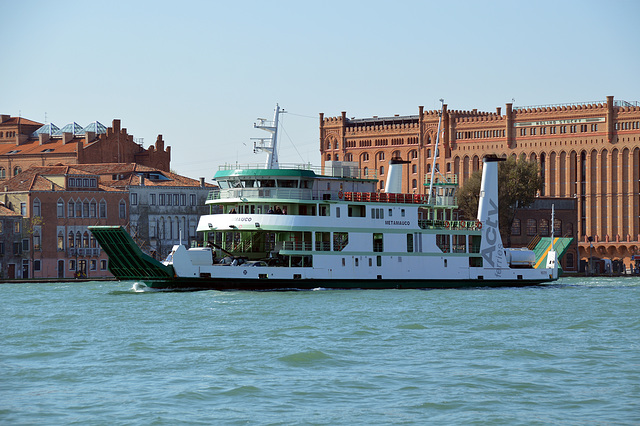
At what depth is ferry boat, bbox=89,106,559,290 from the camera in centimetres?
5219

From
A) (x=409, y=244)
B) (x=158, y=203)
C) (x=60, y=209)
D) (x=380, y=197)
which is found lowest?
(x=409, y=244)

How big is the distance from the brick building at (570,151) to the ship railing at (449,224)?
4434cm

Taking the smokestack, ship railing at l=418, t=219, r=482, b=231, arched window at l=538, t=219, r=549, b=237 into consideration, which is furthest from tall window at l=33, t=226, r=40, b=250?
arched window at l=538, t=219, r=549, b=237

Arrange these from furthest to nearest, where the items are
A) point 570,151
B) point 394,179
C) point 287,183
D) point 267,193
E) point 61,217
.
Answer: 1. point 570,151
2. point 61,217
3. point 394,179
4. point 287,183
5. point 267,193

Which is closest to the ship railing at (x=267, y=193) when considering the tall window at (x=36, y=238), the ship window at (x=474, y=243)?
the ship window at (x=474, y=243)

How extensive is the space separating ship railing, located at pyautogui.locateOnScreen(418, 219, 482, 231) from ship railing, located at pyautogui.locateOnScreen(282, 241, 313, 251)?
7.11 m

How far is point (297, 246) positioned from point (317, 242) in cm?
108

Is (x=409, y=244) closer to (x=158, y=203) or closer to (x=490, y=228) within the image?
(x=490, y=228)

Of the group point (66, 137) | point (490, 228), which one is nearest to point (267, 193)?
point (490, 228)

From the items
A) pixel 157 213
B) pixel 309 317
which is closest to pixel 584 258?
pixel 157 213

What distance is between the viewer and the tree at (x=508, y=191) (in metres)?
94.6

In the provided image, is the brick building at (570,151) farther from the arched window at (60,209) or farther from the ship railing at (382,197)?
the ship railing at (382,197)

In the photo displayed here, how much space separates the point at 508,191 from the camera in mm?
94938

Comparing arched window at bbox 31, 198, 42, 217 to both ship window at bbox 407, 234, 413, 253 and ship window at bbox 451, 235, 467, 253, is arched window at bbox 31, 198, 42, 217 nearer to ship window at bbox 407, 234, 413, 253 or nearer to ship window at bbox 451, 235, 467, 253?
ship window at bbox 407, 234, 413, 253
